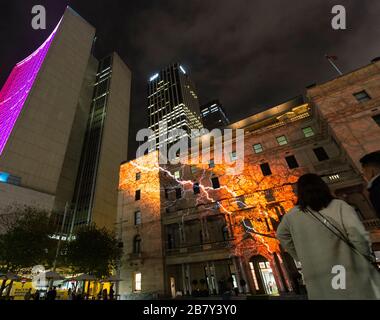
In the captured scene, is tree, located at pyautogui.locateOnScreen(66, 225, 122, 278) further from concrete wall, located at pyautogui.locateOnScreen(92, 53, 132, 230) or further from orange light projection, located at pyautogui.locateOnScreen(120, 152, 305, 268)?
concrete wall, located at pyautogui.locateOnScreen(92, 53, 132, 230)

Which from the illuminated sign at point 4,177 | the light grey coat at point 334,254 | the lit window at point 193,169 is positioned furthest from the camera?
the illuminated sign at point 4,177

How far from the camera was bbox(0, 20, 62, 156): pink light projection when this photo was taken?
55319 millimetres

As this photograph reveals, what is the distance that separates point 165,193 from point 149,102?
118 meters

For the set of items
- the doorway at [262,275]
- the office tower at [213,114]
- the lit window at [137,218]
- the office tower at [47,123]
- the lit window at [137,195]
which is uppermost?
the office tower at [213,114]

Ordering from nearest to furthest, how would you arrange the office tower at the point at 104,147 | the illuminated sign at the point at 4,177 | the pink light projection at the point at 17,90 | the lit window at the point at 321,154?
1. the lit window at the point at 321,154
2. the illuminated sign at the point at 4,177
3. the pink light projection at the point at 17,90
4. the office tower at the point at 104,147

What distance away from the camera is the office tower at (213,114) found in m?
175

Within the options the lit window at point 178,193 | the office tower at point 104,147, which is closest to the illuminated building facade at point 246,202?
the lit window at point 178,193

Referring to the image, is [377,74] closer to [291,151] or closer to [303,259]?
[291,151]

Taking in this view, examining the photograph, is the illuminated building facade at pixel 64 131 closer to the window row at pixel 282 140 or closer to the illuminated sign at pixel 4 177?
the illuminated sign at pixel 4 177

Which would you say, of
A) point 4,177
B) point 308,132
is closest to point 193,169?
point 308,132

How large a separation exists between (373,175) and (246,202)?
20267mm

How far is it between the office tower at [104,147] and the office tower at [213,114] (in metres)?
82.8

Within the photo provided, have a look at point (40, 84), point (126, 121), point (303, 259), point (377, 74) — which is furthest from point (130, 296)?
point (126, 121)

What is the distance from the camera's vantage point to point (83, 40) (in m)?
84.8
